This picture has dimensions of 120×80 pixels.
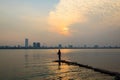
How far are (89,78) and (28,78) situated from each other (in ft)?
27.4

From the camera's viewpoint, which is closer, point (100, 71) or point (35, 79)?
point (35, 79)

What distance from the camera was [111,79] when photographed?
30.5 metres

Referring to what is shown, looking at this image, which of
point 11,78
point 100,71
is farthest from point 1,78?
point 100,71

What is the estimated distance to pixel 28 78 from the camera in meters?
31.5

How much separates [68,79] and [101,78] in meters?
4.66

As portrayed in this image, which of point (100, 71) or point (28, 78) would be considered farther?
point (100, 71)

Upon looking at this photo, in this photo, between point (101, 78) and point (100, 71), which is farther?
point (100, 71)

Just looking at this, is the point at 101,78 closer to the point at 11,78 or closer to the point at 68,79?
the point at 68,79

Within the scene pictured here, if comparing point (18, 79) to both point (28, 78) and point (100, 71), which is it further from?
point (100, 71)

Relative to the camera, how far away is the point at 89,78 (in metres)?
31.0

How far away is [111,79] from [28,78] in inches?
443

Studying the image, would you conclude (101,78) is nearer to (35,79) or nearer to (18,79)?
(35,79)

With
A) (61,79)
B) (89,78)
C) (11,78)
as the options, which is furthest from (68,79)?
(11,78)

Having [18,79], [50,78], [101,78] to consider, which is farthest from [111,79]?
[18,79]
